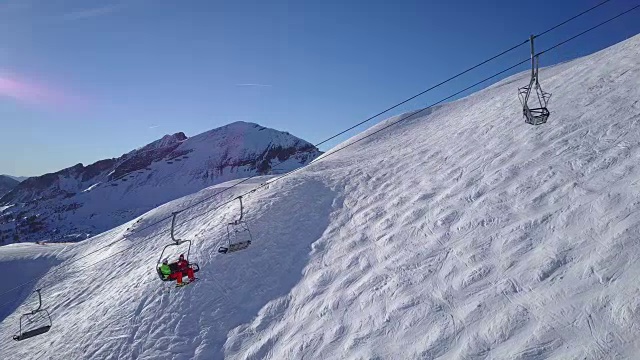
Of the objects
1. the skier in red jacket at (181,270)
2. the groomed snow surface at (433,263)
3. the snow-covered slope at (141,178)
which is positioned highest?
the snow-covered slope at (141,178)

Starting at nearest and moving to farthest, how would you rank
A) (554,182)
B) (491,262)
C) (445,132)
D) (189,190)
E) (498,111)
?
(491,262)
(554,182)
(498,111)
(445,132)
(189,190)

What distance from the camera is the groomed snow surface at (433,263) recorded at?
258 inches

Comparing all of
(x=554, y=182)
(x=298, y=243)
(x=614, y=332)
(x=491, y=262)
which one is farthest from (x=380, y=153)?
(x=614, y=332)

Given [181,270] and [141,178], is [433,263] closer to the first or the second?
[181,270]

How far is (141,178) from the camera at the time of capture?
479 feet

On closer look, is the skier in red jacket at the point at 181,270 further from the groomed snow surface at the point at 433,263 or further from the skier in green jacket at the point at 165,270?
the groomed snow surface at the point at 433,263

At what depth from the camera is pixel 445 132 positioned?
1897 cm

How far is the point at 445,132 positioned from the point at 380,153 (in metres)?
3.92

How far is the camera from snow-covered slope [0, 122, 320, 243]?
128 m

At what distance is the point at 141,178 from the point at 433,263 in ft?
509

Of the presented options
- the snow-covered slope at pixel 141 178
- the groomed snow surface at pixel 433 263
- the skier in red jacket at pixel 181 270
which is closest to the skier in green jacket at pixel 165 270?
the skier in red jacket at pixel 181 270

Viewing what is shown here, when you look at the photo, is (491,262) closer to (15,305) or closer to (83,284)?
(83,284)

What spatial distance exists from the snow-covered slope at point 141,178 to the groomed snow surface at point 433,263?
101 m

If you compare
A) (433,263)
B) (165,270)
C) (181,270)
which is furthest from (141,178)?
(433,263)
